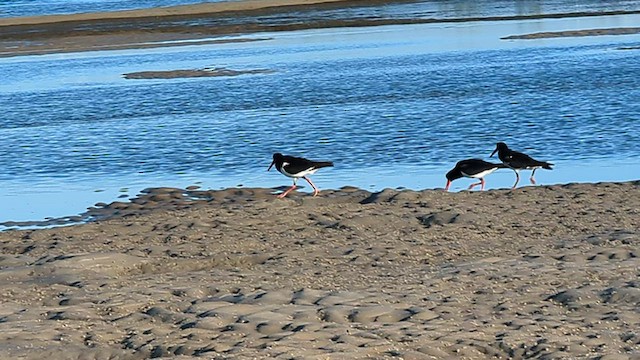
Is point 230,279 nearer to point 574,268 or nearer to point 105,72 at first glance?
point 574,268

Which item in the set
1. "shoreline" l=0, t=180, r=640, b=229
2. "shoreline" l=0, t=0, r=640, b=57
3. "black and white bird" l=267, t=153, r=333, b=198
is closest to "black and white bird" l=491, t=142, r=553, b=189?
"shoreline" l=0, t=180, r=640, b=229

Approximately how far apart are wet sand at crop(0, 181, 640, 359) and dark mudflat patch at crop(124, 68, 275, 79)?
16302 mm

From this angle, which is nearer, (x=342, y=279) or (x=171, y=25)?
(x=342, y=279)

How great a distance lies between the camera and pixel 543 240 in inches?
425

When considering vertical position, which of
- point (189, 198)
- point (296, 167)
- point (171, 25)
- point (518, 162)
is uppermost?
point (296, 167)

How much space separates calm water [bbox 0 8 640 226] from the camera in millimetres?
15945

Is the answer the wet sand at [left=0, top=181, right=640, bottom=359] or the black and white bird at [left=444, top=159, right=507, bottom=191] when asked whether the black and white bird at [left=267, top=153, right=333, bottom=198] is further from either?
the black and white bird at [left=444, top=159, right=507, bottom=191]

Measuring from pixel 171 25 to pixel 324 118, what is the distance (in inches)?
1206

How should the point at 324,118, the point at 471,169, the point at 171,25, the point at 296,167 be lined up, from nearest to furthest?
the point at 471,169 < the point at 296,167 < the point at 324,118 < the point at 171,25

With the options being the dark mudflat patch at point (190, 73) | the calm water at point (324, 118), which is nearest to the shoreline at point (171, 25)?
the calm water at point (324, 118)

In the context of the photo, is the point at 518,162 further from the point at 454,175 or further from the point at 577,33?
the point at 577,33

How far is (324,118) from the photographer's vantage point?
21.2 meters

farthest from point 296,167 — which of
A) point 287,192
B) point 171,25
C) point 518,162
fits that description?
point 171,25

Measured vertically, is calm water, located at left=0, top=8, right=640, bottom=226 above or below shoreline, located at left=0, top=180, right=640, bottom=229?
below
